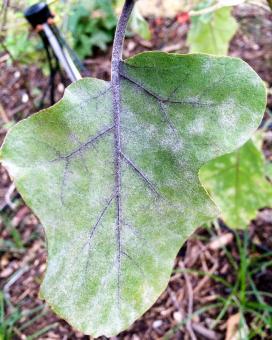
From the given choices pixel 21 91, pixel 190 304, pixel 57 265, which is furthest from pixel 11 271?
pixel 57 265

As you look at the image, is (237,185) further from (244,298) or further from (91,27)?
(91,27)

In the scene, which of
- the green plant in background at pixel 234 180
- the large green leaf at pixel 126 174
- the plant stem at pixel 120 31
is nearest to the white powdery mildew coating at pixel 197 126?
the large green leaf at pixel 126 174

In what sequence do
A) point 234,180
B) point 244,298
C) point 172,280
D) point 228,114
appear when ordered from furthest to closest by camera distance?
point 172,280 < point 244,298 < point 234,180 < point 228,114

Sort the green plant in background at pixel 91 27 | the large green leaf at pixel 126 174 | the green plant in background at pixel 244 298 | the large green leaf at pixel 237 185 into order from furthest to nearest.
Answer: the green plant in background at pixel 91 27 < the green plant in background at pixel 244 298 < the large green leaf at pixel 237 185 < the large green leaf at pixel 126 174

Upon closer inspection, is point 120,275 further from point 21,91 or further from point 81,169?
point 21,91

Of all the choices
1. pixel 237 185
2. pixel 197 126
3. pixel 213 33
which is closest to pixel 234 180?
pixel 237 185

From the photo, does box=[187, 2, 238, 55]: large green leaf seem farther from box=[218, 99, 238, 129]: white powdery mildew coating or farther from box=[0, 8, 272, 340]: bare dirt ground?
box=[218, 99, 238, 129]: white powdery mildew coating

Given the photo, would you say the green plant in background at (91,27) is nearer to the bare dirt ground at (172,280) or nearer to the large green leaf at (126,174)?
the bare dirt ground at (172,280)
